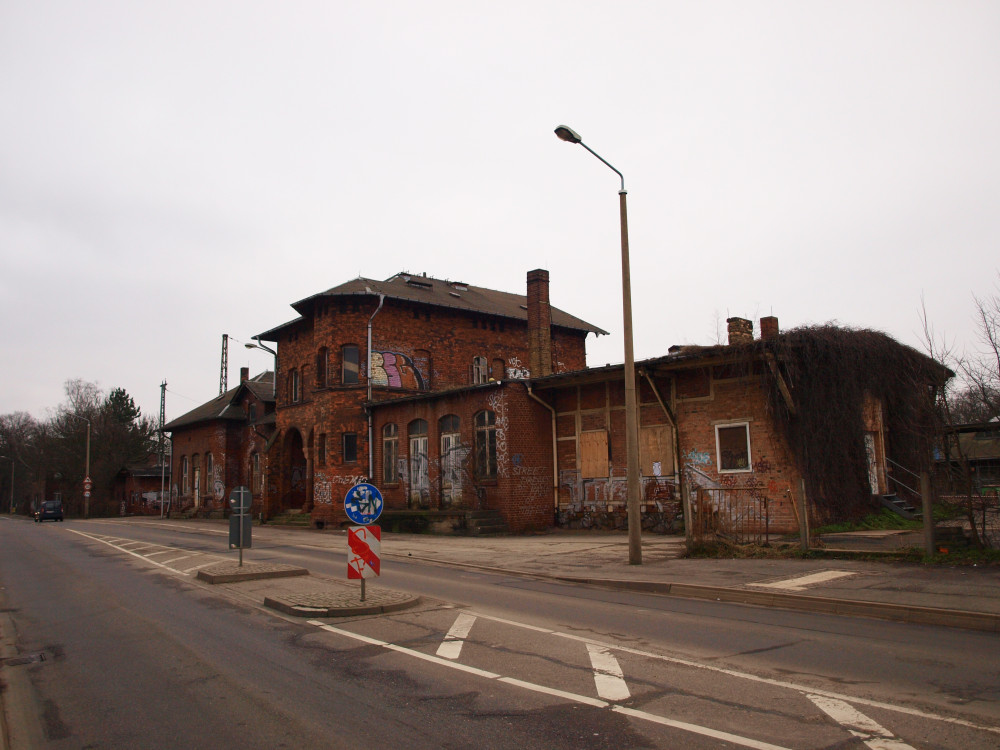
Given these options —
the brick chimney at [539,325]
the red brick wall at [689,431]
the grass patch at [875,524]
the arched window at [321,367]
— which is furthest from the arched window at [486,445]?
the grass patch at [875,524]

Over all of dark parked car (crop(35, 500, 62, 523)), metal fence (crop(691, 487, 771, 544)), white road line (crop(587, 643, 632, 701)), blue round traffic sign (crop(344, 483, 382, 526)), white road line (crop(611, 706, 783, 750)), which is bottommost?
dark parked car (crop(35, 500, 62, 523))

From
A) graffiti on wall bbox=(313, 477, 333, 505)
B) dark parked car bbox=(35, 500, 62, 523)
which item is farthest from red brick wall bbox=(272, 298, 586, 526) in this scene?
dark parked car bbox=(35, 500, 62, 523)

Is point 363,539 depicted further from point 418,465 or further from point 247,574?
point 418,465

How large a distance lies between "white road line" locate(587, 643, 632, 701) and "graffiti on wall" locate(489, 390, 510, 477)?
1620cm

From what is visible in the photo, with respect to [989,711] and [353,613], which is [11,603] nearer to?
[353,613]

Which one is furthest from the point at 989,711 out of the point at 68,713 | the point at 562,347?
the point at 562,347

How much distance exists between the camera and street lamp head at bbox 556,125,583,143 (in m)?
13.5

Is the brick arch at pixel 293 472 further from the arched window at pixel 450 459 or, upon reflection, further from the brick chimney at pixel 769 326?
the brick chimney at pixel 769 326

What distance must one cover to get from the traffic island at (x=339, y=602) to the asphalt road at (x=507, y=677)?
29 cm

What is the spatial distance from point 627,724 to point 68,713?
426 cm

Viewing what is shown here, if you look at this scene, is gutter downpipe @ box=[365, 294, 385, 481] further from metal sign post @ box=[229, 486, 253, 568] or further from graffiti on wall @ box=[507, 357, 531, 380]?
metal sign post @ box=[229, 486, 253, 568]

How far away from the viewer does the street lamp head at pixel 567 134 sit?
1350 cm

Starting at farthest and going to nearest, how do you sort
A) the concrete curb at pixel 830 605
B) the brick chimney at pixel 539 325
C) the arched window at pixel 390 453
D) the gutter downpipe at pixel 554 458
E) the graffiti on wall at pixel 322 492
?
the graffiti on wall at pixel 322 492
the brick chimney at pixel 539 325
the arched window at pixel 390 453
the gutter downpipe at pixel 554 458
the concrete curb at pixel 830 605

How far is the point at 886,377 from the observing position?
1878 cm
